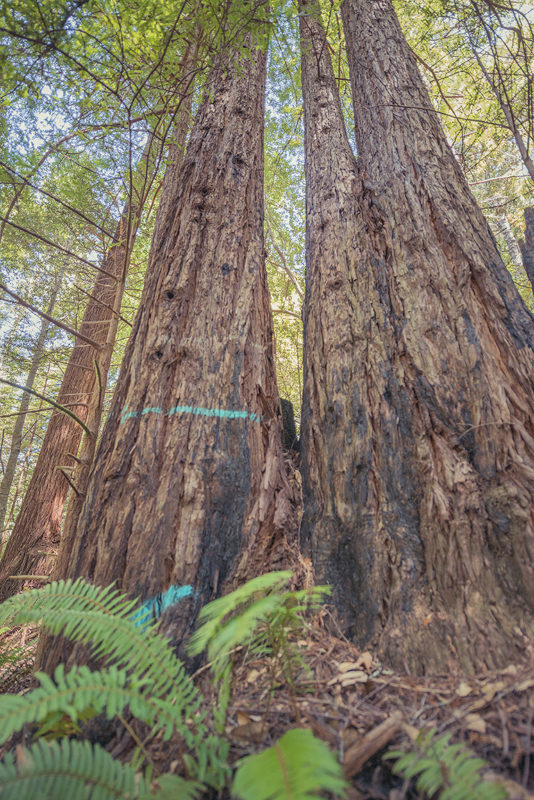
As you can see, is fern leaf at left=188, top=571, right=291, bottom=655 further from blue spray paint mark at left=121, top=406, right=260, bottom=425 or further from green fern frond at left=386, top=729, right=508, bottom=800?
blue spray paint mark at left=121, top=406, right=260, bottom=425

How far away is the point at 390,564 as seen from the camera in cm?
160

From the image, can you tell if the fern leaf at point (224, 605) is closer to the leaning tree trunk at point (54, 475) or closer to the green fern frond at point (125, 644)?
the green fern frond at point (125, 644)

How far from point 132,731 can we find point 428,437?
1.49 m

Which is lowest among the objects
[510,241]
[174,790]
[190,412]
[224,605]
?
[174,790]

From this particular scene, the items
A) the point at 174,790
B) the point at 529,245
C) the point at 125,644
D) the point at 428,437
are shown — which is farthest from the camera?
the point at 529,245

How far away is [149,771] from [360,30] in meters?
5.24

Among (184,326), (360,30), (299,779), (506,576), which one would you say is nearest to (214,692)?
(299,779)

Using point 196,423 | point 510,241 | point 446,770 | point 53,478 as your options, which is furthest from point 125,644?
point 510,241

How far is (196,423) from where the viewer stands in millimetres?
1966

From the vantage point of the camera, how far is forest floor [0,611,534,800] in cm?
95

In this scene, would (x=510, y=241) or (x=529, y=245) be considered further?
(x=510, y=241)

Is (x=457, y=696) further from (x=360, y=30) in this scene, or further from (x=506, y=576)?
(x=360, y=30)

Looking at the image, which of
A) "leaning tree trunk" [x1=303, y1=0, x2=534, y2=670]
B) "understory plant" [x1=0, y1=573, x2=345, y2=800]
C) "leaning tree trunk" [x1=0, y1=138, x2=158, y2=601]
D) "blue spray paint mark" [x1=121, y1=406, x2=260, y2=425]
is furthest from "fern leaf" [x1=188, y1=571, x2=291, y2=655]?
"leaning tree trunk" [x1=0, y1=138, x2=158, y2=601]

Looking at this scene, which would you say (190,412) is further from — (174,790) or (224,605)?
(174,790)
